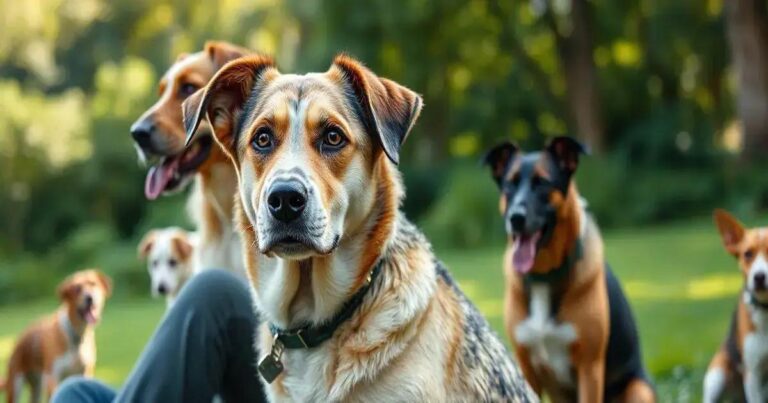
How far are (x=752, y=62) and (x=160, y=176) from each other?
16020 millimetres

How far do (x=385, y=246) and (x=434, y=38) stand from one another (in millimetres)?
21935

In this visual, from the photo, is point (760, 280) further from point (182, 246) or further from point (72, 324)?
point (72, 324)

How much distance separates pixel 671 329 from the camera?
9406 mm

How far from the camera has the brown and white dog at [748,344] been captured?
5.49 meters

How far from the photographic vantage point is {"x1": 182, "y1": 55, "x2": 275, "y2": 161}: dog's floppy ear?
3.38 meters

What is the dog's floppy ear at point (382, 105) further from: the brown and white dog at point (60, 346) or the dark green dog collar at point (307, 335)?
the brown and white dog at point (60, 346)

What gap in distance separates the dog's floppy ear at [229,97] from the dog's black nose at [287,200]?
0.48 metres

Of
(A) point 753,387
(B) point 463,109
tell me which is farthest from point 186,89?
(B) point 463,109

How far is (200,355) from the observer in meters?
3.58

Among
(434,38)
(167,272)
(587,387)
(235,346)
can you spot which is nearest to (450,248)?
(434,38)

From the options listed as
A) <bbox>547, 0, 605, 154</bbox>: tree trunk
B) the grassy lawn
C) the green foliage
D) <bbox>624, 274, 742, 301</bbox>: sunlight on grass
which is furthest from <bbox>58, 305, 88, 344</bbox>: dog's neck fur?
<bbox>547, 0, 605, 154</bbox>: tree trunk

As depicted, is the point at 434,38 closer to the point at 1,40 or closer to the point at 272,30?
the point at 272,30

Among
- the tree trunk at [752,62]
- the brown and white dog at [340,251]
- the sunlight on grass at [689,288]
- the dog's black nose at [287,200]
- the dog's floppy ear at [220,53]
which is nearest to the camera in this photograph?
the dog's black nose at [287,200]

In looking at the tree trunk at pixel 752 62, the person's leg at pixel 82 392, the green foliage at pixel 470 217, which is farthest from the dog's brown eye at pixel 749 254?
the tree trunk at pixel 752 62
